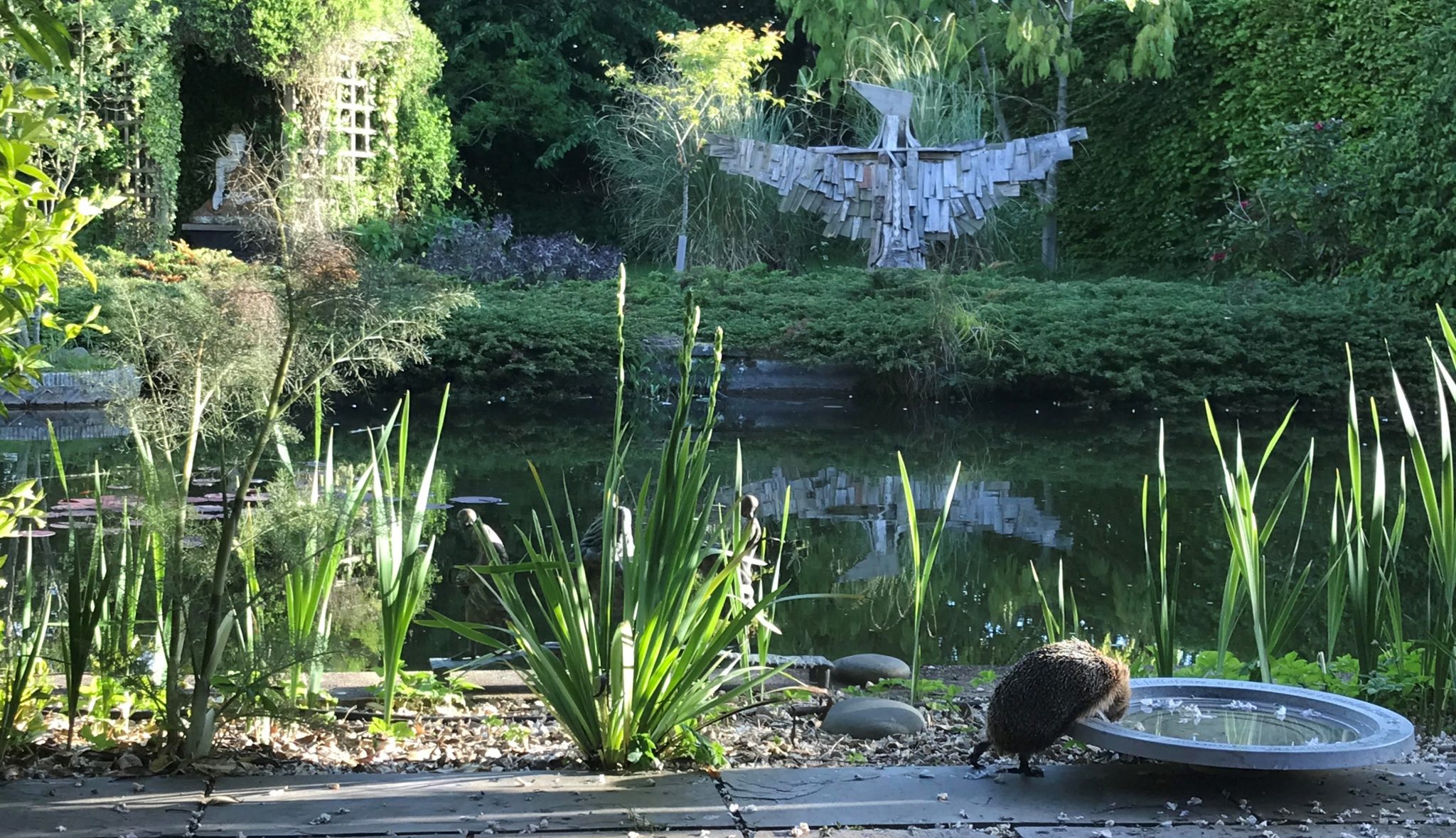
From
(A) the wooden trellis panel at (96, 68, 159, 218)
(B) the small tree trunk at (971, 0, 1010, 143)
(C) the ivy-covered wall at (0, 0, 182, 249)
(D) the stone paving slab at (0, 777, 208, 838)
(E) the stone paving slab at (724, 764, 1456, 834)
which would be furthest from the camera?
(B) the small tree trunk at (971, 0, 1010, 143)

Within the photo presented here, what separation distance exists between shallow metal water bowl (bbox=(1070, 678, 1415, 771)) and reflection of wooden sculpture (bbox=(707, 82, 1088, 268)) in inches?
412

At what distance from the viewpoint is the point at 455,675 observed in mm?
3279

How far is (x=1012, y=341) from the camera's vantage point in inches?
404

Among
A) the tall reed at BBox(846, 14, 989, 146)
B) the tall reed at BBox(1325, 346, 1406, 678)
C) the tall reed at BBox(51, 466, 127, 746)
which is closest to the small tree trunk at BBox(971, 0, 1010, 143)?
the tall reed at BBox(846, 14, 989, 146)

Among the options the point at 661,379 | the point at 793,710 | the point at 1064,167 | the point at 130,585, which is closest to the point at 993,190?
the point at 1064,167

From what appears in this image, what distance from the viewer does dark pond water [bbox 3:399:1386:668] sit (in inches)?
183

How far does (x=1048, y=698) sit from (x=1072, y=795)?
6.6 inches

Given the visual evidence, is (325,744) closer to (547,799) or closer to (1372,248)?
(547,799)

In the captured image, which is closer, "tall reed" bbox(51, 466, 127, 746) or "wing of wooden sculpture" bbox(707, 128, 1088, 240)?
"tall reed" bbox(51, 466, 127, 746)

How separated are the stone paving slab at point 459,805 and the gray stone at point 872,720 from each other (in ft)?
2.30

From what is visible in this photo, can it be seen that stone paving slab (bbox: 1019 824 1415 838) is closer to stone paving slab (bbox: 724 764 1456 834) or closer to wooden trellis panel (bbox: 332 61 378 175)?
stone paving slab (bbox: 724 764 1456 834)

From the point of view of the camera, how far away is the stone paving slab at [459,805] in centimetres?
205

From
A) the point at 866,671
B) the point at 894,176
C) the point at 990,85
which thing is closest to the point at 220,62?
the point at 894,176

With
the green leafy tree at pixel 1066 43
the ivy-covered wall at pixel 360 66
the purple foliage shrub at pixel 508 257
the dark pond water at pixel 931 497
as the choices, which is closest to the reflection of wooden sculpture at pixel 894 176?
the green leafy tree at pixel 1066 43
